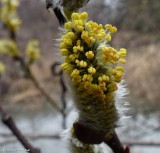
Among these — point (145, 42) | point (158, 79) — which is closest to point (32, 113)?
point (158, 79)

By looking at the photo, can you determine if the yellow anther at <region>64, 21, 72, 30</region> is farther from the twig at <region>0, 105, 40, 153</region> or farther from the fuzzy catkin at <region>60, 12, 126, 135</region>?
the twig at <region>0, 105, 40, 153</region>

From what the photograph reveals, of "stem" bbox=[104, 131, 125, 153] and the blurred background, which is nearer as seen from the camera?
"stem" bbox=[104, 131, 125, 153]

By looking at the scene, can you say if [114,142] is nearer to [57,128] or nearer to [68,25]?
[68,25]

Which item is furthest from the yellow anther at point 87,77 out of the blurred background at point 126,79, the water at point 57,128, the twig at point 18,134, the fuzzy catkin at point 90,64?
the water at point 57,128

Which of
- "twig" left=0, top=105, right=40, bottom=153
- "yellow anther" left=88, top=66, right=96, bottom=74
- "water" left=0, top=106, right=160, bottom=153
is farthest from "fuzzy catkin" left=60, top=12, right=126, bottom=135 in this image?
"water" left=0, top=106, right=160, bottom=153

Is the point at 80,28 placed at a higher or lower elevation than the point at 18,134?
higher

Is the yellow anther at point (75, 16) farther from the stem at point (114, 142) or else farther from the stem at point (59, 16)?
the stem at point (114, 142)

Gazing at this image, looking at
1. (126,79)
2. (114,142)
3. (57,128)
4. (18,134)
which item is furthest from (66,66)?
(126,79)

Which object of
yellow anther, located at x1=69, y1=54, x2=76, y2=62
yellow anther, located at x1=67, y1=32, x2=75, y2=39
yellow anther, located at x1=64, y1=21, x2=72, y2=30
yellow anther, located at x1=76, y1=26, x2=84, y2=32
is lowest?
yellow anther, located at x1=69, y1=54, x2=76, y2=62
